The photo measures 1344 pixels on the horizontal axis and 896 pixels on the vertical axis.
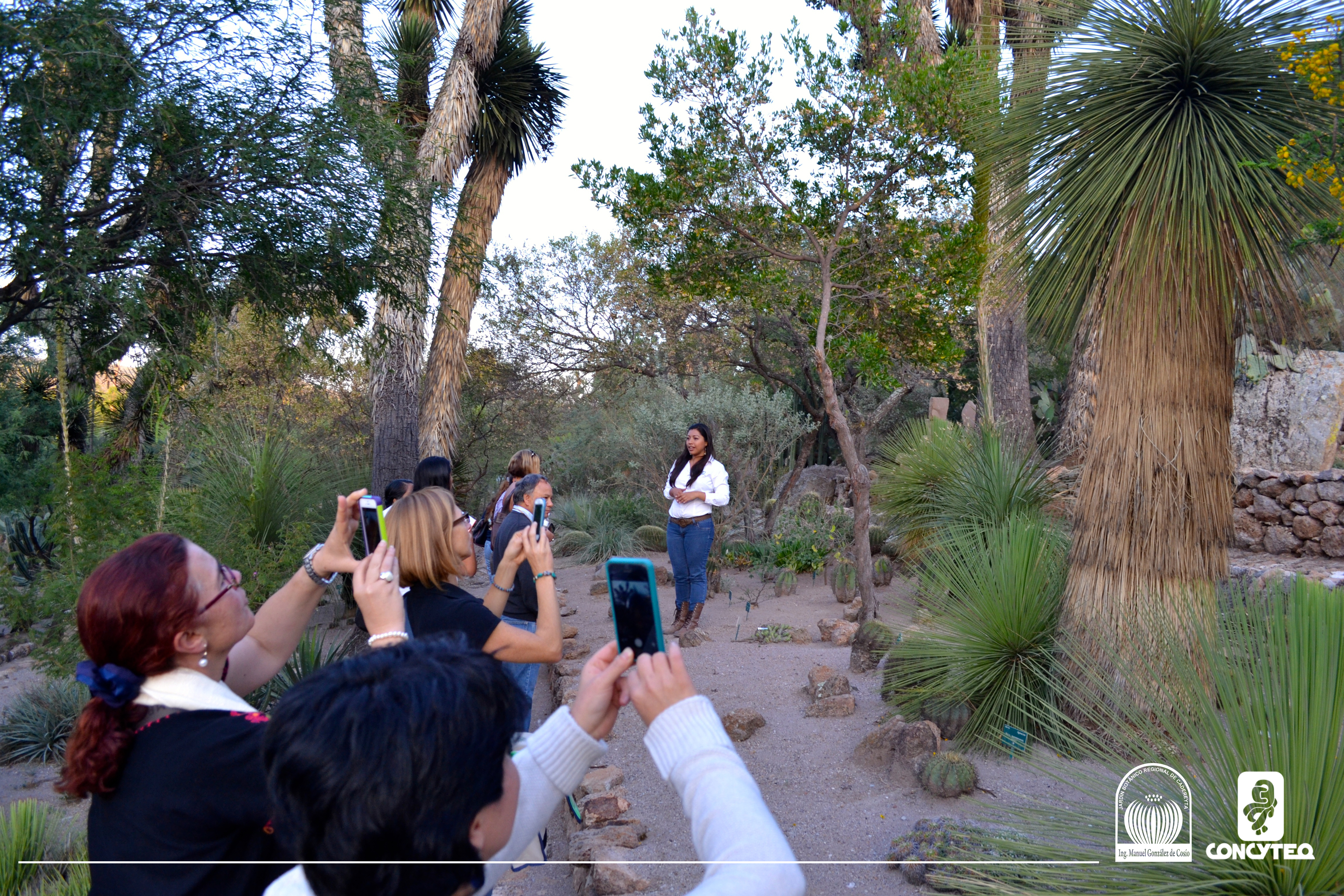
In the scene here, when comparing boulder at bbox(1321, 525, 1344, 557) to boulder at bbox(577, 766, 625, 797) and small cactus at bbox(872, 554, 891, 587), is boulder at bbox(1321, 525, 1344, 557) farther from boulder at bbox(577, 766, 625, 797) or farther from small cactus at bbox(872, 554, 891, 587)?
boulder at bbox(577, 766, 625, 797)

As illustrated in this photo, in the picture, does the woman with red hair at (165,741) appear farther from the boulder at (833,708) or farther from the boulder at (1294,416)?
the boulder at (1294,416)

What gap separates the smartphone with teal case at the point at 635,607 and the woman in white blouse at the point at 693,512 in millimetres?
5321

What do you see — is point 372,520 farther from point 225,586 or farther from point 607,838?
point 607,838

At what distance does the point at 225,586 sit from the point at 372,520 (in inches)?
33.7

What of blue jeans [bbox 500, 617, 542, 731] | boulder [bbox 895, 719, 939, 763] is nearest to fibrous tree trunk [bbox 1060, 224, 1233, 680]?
boulder [bbox 895, 719, 939, 763]

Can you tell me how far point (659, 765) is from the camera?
1163 millimetres

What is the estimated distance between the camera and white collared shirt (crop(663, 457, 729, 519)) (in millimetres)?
6957

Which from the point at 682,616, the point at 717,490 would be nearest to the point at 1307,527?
the point at 717,490

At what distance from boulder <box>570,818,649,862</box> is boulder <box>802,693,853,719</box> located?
158 cm

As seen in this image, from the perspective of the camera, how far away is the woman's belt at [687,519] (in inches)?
276

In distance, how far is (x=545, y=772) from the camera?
1.32 meters

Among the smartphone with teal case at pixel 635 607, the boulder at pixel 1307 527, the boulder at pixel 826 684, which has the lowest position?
the boulder at pixel 826 684

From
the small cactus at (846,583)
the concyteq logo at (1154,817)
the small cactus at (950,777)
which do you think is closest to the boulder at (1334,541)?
the small cactus at (846,583)

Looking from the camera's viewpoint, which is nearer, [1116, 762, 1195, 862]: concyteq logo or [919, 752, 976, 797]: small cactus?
[1116, 762, 1195, 862]: concyteq logo
